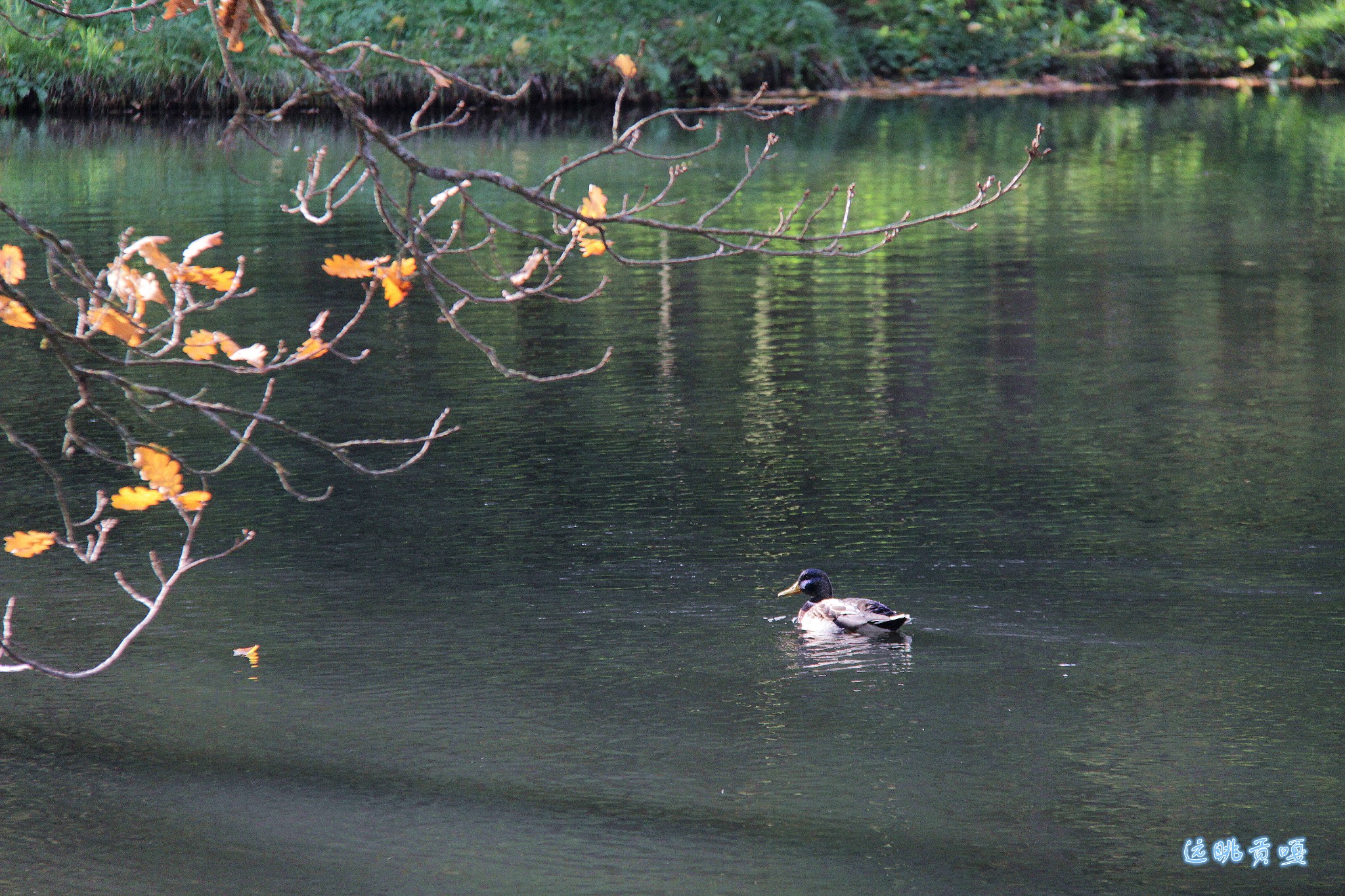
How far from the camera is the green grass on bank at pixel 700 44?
28156 millimetres

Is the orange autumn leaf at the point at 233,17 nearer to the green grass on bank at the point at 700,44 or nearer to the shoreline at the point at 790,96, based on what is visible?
the green grass on bank at the point at 700,44

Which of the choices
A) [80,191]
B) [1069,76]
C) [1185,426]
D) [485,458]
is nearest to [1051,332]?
[1185,426]

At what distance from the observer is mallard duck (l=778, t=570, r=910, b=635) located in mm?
6367

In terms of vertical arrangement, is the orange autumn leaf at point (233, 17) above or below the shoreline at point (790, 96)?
above

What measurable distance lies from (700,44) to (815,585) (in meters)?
25.9

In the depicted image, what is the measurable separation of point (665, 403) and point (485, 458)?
140cm

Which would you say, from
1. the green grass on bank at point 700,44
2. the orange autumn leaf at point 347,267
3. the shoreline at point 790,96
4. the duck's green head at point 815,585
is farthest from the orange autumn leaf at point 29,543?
the shoreline at point 790,96

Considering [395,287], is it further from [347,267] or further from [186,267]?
[186,267]

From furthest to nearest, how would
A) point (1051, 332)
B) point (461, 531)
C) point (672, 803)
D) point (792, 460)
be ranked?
1. point (1051, 332)
2. point (792, 460)
3. point (461, 531)
4. point (672, 803)

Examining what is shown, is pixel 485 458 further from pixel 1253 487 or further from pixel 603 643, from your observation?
pixel 1253 487

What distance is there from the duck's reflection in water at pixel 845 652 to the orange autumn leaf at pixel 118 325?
2976 mm

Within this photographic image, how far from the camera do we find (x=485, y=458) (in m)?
9.11

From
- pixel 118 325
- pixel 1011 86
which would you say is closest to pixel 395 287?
pixel 118 325

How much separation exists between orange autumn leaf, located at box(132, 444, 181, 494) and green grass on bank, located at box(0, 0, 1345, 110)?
20.8 metres
